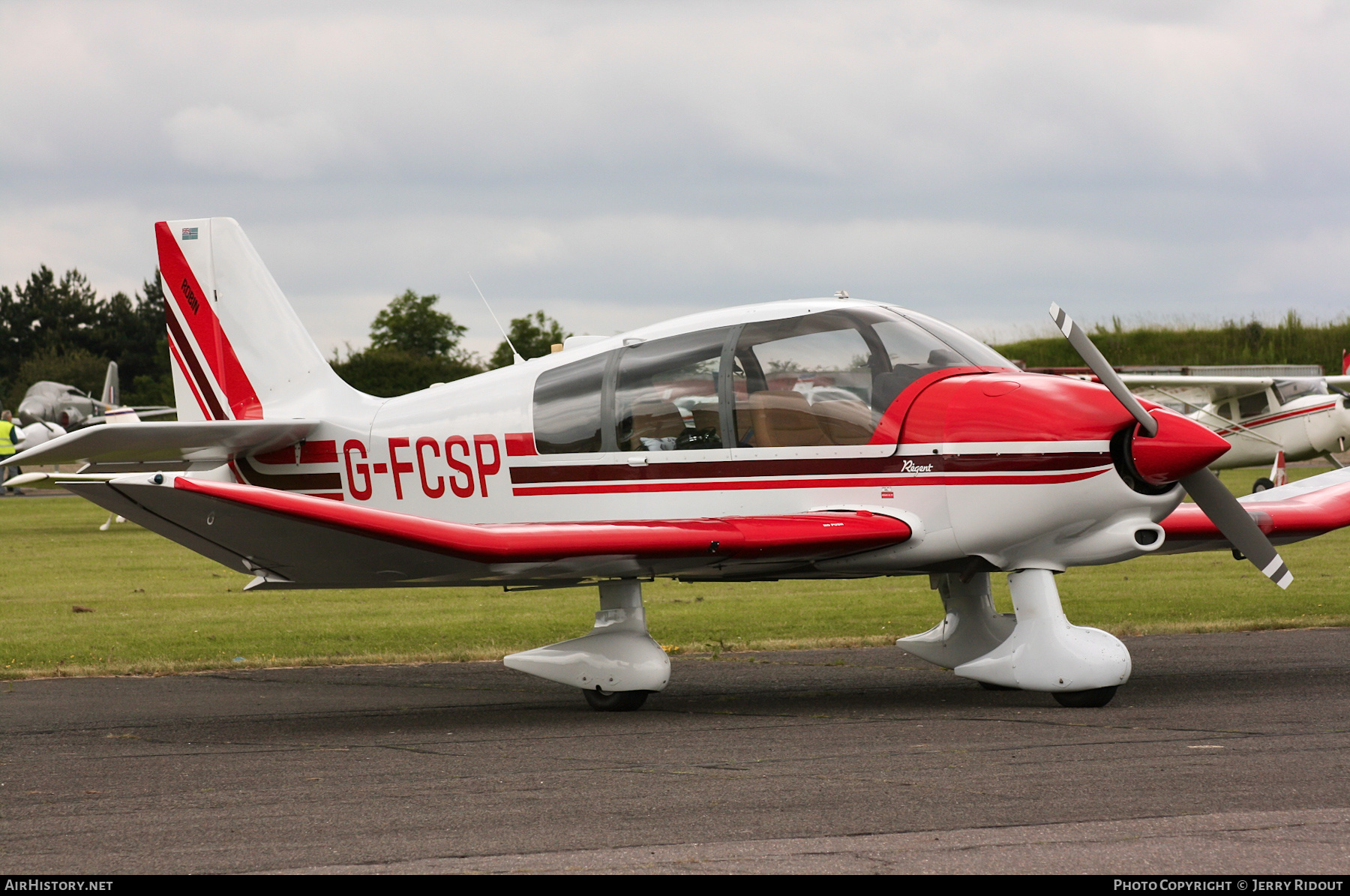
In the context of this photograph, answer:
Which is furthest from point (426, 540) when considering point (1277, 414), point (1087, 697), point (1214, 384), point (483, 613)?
point (1277, 414)

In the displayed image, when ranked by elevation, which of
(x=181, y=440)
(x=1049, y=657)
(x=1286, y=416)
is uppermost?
(x=1286, y=416)

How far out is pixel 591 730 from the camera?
8.22m

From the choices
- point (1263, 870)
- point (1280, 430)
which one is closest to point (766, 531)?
point (1263, 870)

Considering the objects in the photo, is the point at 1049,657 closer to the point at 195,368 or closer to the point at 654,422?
the point at 654,422

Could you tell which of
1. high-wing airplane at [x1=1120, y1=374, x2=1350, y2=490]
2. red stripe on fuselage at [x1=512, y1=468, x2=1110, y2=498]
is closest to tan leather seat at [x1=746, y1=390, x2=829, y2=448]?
red stripe on fuselage at [x1=512, y1=468, x2=1110, y2=498]

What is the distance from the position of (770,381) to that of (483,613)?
769 cm

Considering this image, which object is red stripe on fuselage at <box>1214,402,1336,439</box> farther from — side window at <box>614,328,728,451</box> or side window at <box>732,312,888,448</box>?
side window at <box>614,328,728,451</box>

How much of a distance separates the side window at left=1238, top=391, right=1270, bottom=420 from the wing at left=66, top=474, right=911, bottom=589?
33.0 metres

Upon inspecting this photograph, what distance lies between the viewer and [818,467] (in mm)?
8875

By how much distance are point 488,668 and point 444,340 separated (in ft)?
287

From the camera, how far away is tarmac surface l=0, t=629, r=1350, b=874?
501cm

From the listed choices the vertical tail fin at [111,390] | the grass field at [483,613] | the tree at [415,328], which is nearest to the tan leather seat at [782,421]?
the grass field at [483,613]

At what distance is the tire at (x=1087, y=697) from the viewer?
8.26m

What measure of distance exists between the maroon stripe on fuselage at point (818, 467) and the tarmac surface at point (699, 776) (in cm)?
145
